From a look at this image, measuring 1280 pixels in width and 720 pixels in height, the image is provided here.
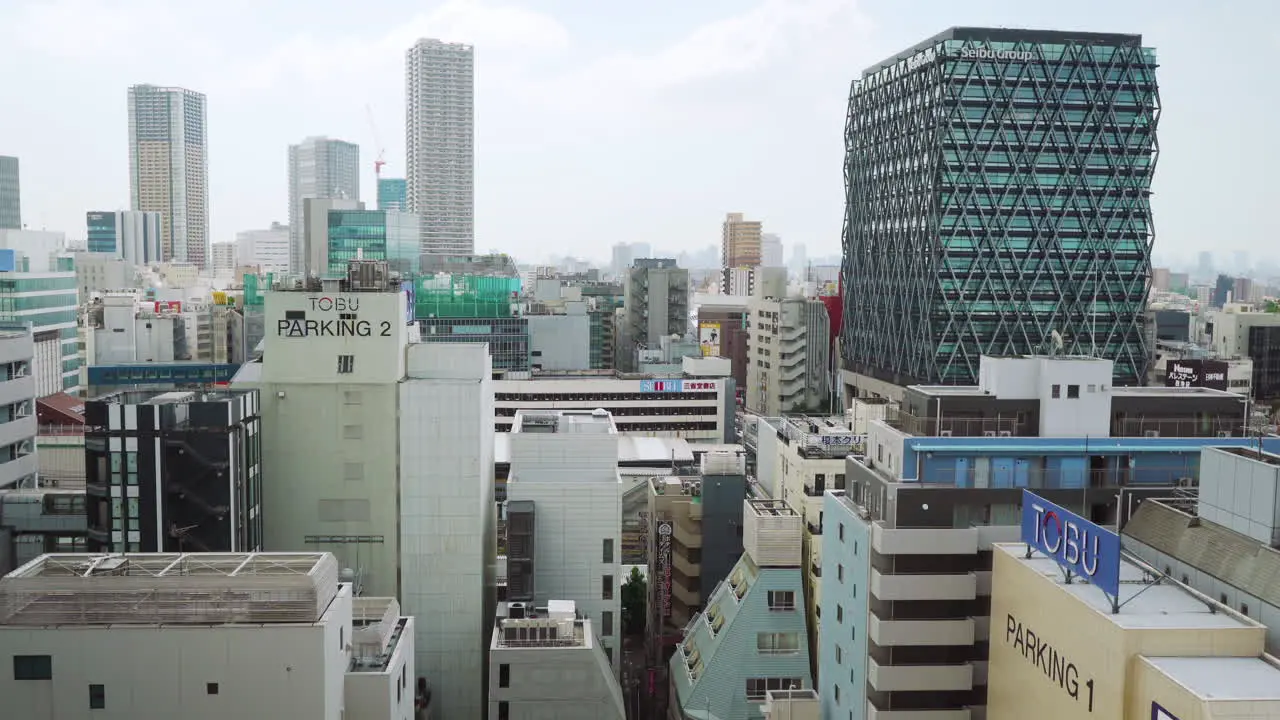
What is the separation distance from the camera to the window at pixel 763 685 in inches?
1559

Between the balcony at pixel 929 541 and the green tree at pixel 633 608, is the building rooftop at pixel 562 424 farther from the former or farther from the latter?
the balcony at pixel 929 541

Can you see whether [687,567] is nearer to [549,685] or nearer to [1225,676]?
[549,685]

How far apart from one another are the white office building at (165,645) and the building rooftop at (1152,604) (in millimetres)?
16161

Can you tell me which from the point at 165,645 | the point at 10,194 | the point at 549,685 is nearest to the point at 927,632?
the point at 549,685

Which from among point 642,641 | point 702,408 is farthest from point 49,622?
point 702,408

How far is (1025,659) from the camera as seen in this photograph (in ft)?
79.7

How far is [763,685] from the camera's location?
3975 centimetres

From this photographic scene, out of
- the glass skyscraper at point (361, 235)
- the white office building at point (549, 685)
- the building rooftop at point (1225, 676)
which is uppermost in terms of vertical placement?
the glass skyscraper at point (361, 235)

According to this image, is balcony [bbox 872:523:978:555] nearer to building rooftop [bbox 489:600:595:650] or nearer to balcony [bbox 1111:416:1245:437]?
balcony [bbox 1111:416:1245:437]

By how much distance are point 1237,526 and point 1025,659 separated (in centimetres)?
533

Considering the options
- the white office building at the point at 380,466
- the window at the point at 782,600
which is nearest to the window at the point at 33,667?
the white office building at the point at 380,466

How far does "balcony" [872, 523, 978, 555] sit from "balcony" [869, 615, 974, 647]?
6.13 ft

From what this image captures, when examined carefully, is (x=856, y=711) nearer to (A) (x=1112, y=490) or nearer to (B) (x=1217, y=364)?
(A) (x=1112, y=490)

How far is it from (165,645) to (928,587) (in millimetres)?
18772
